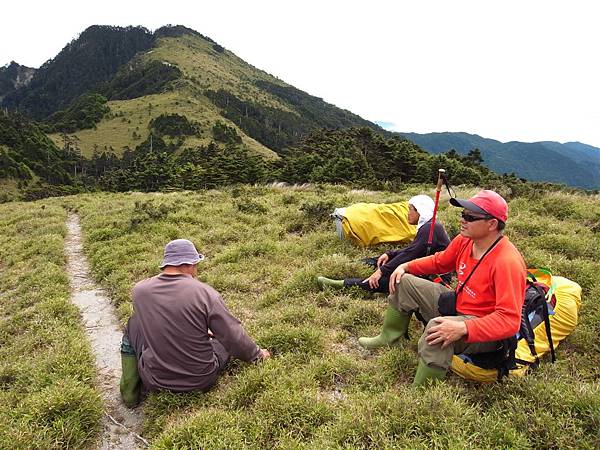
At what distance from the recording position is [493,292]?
4.31 meters

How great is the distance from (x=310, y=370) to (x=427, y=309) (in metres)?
1.72

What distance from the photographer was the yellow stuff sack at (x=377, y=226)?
1028cm

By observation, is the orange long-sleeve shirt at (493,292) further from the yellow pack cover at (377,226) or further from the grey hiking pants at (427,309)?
the yellow pack cover at (377,226)

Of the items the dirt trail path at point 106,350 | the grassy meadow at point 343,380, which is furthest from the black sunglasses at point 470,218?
the dirt trail path at point 106,350

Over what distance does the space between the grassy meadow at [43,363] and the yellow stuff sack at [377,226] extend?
6.58m

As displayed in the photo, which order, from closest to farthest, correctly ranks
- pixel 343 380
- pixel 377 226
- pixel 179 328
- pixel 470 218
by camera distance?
pixel 470 218, pixel 179 328, pixel 343 380, pixel 377 226

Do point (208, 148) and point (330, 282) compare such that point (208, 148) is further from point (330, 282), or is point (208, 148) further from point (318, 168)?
point (330, 282)

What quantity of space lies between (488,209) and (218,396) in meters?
3.93

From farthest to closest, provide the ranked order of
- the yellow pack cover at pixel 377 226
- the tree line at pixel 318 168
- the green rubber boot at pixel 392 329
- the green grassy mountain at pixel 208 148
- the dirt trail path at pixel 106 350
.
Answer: the green grassy mountain at pixel 208 148, the tree line at pixel 318 168, the yellow pack cover at pixel 377 226, the green rubber boot at pixel 392 329, the dirt trail path at pixel 106 350

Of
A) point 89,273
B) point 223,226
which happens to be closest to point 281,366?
point 89,273

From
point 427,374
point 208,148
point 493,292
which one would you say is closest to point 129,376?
point 427,374

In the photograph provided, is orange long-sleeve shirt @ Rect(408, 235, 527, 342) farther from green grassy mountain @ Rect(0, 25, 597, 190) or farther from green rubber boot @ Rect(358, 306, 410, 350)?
green grassy mountain @ Rect(0, 25, 597, 190)

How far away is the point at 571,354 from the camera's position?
5.49 meters

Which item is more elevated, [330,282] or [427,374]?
[427,374]
